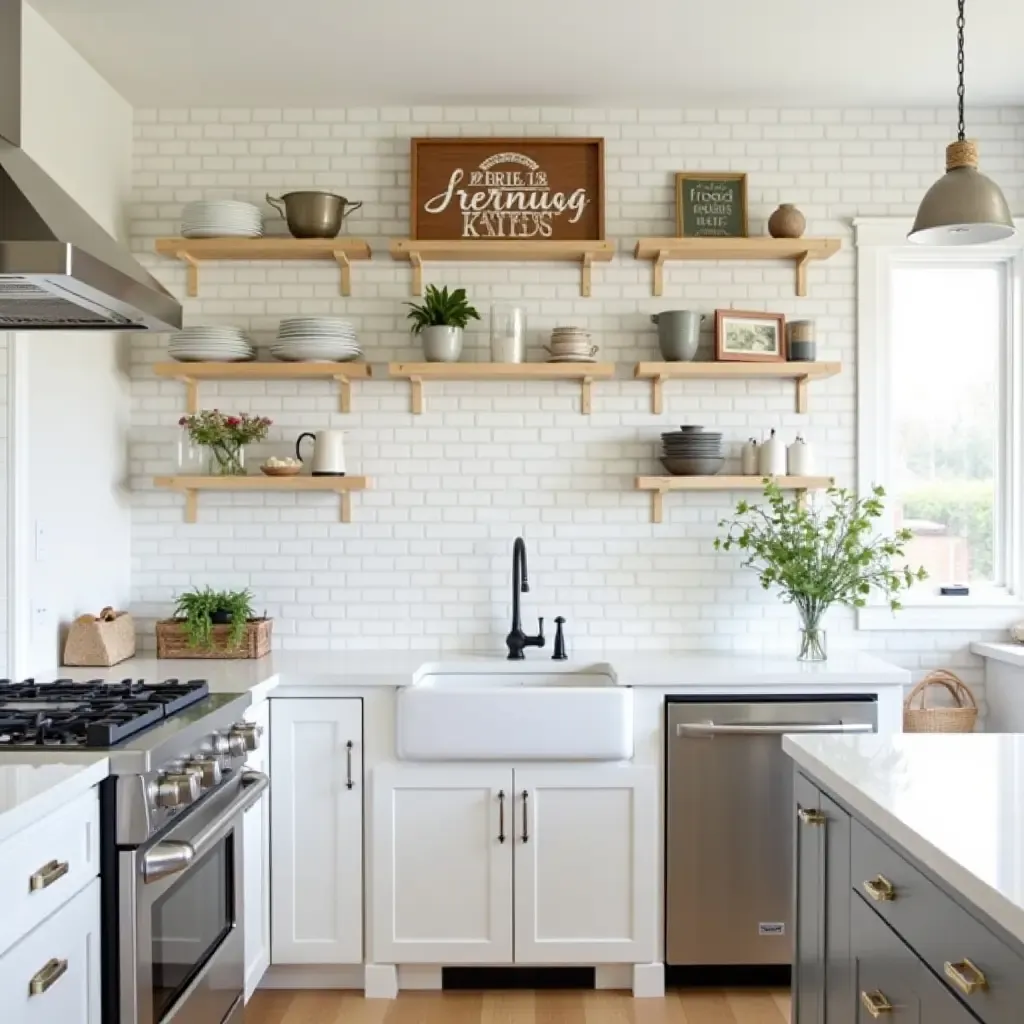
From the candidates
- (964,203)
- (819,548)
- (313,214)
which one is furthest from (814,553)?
(313,214)

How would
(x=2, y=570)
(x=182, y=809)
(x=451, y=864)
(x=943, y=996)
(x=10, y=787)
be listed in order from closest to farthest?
1. (x=943, y=996)
2. (x=10, y=787)
3. (x=182, y=809)
4. (x=2, y=570)
5. (x=451, y=864)

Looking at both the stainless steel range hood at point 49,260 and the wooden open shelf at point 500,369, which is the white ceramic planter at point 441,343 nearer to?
the wooden open shelf at point 500,369

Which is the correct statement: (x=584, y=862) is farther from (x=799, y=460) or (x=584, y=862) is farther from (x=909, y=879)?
(x=909, y=879)

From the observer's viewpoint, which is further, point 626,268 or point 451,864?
point 626,268

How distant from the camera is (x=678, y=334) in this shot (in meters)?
3.98

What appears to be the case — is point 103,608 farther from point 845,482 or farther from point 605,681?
point 845,482

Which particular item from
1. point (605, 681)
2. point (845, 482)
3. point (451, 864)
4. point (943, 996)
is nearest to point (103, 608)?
point (451, 864)

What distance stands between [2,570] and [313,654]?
1.14 m

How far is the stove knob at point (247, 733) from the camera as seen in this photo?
114 inches

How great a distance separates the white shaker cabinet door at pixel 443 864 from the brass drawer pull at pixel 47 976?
1.52m

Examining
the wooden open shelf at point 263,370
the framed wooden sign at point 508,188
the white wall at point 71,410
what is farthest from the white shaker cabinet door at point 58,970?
the framed wooden sign at point 508,188

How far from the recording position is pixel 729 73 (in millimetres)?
3863

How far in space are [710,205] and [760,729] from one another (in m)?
1.96

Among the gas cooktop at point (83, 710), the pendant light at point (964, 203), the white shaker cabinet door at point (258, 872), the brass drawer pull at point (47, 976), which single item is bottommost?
the white shaker cabinet door at point (258, 872)
